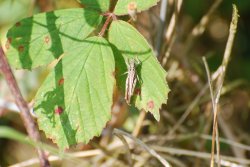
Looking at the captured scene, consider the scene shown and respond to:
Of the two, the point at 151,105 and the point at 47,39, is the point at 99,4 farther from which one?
the point at 151,105

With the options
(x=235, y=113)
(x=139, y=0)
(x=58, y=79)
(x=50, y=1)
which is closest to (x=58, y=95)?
(x=58, y=79)

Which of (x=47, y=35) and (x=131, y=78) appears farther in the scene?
(x=47, y=35)

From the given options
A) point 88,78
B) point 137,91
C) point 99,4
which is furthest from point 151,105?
point 99,4

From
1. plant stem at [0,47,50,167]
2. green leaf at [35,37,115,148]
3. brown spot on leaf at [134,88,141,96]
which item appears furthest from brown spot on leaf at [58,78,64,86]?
brown spot on leaf at [134,88,141,96]

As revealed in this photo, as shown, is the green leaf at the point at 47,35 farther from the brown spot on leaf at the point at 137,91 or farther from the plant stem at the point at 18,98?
the brown spot on leaf at the point at 137,91

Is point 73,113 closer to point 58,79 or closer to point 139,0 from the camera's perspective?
point 58,79

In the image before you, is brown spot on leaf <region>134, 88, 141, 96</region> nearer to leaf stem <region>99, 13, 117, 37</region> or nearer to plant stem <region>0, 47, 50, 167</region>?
leaf stem <region>99, 13, 117, 37</region>

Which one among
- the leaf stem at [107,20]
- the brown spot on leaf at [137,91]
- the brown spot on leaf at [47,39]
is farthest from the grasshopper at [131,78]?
the brown spot on leaf at [47,39]
